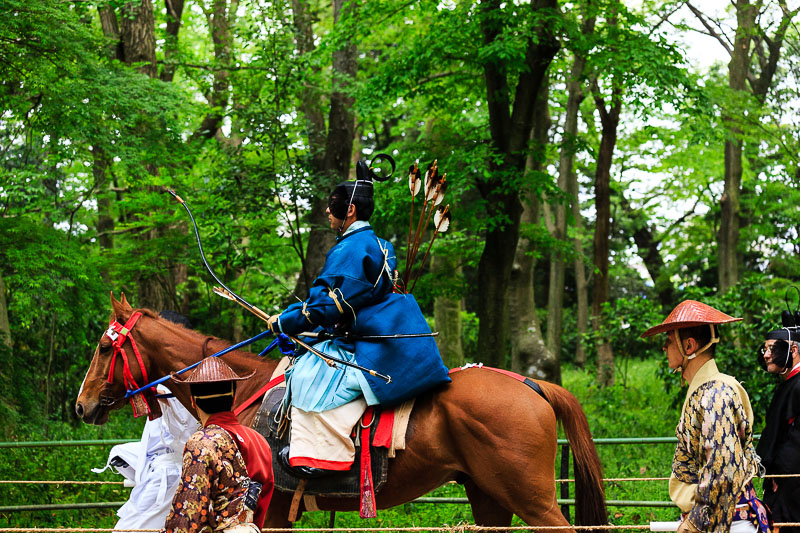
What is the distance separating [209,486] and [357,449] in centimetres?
179

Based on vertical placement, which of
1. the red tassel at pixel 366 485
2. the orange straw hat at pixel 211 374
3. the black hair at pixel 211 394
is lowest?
the red tassel at pixel 366 485

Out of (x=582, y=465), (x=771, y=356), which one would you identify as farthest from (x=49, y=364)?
(x=771, y=356)

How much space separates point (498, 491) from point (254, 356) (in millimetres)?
1927

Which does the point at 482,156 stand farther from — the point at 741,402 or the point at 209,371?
the point at 209,371

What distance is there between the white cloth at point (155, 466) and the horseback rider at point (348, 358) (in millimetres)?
811

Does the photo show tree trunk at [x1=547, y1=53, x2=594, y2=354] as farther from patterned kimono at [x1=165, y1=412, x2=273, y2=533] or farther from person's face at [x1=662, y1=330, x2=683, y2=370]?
patterned kimono at [x1=165, y1=412, x2=273, y2=533]

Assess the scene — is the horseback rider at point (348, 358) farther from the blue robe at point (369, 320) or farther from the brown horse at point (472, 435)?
the brown horse at point (472, 435)

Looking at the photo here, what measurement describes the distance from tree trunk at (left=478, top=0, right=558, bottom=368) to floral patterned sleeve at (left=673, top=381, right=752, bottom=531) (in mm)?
6717

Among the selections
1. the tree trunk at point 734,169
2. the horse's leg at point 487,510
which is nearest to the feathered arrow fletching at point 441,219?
the horse's leg at point 487,510

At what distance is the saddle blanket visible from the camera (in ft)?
15.4

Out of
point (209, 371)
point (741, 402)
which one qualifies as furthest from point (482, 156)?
point (209, 371)

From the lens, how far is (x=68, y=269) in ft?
28.2

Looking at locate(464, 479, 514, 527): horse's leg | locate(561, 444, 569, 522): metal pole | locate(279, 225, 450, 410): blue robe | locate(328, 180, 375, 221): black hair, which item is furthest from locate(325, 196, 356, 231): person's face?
locate(561, 444, 569, 522): metal pole

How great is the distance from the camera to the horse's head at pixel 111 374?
5086 mm
